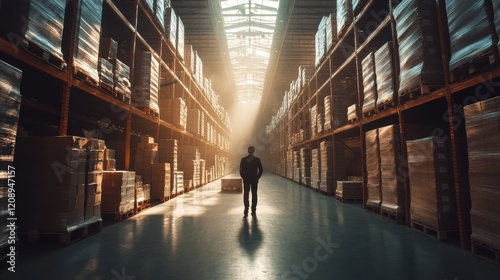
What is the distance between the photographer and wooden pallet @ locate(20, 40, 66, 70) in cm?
319

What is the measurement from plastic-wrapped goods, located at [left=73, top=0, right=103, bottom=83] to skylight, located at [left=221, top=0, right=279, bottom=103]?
8.86 meters

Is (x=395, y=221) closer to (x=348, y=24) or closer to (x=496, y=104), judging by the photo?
(x=496, y=104)

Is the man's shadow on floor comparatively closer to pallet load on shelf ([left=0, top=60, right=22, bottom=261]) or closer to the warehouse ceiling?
pallet load on shelf ([left=0, top=60, right=22, bottom=261])

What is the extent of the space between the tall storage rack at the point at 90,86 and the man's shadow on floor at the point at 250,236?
318 cm

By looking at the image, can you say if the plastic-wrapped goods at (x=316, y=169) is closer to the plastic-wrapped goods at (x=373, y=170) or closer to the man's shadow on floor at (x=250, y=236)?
the plastic-wrapped goods at (x=373, y=170)

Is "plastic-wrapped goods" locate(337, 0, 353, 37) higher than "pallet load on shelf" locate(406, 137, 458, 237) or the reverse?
higher

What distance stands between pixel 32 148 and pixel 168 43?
6.07 m

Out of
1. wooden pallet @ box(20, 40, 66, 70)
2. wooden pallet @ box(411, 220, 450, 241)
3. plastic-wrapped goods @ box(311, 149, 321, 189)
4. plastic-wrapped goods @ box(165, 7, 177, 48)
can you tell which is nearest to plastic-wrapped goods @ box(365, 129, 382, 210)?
wooden pallet @ box(411, 220, 450, 241)

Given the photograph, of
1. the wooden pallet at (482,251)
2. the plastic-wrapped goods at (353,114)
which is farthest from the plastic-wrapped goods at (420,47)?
the wooden pallet at (482,251)

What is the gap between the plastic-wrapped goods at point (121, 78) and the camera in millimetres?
5469

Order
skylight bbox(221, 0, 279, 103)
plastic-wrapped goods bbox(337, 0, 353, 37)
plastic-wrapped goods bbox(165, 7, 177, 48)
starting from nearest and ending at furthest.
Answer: plastic-wrapped goods bbox(337, 0, 353, 37), plastic-wrapped goods bbox(165, 7, 177, 48), skylight bbox(221, 0, 279, 103)

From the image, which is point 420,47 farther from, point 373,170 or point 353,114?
point 353,114

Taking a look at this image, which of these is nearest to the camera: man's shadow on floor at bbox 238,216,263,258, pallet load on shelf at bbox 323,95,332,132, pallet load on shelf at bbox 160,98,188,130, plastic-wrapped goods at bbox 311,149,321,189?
man's shadow on floor at bbox 238,216,263,258

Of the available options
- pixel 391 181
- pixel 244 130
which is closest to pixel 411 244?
pixel 391 181
